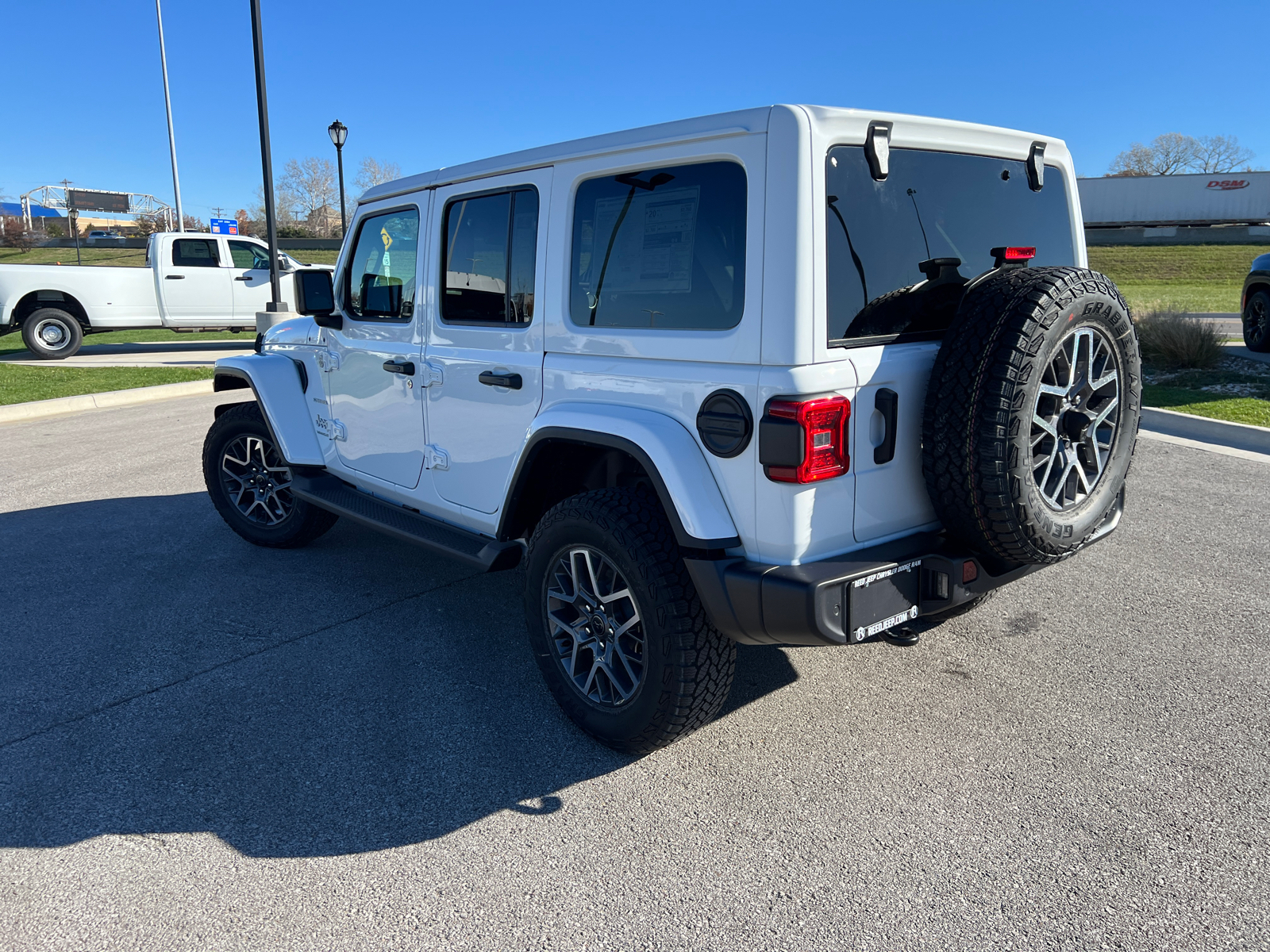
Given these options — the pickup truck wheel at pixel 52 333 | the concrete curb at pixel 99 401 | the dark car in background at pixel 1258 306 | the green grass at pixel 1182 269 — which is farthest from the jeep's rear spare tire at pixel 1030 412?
the green grass at pixel 1182 269

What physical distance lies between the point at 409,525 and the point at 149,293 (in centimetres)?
1470

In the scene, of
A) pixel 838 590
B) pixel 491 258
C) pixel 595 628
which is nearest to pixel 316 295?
pixel 491 258

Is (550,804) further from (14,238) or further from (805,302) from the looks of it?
(14,238)

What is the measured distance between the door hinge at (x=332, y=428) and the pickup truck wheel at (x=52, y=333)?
43.5 feet

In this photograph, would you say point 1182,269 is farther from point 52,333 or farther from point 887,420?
point 887,420

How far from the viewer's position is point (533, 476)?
351cm

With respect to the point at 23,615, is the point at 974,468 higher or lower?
higher

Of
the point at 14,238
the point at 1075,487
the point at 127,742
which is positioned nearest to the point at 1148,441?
the point at 1075,487

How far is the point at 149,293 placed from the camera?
16.1 m

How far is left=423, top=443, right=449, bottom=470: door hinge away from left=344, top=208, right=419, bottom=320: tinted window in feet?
2.13

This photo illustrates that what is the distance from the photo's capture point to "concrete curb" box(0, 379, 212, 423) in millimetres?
10086

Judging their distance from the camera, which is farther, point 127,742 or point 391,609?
point 391,609

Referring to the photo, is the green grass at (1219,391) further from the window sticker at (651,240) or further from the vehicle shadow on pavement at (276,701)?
the vehicle shadow on pavement at (276,701)

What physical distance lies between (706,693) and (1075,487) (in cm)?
140
